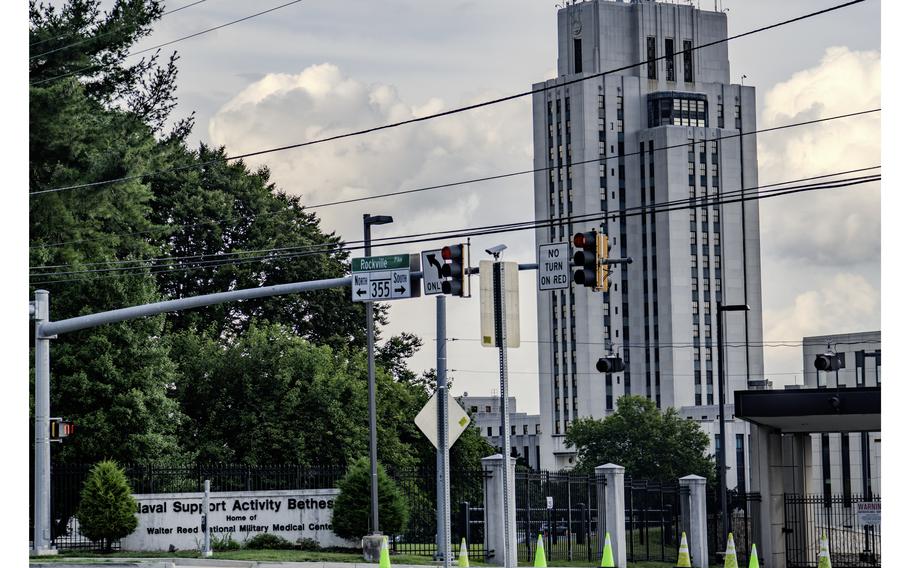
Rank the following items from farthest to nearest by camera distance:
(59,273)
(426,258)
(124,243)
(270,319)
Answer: (270,319)
(124,243)
(59,273)
(426,258)

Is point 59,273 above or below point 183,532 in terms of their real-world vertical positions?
above

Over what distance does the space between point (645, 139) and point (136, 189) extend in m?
120

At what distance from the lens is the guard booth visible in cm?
3494

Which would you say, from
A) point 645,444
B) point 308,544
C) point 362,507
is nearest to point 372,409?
point 362,507

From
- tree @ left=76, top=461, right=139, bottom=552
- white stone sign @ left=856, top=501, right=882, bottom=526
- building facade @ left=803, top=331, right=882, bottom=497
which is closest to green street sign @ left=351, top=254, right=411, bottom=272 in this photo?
tree @ left=76, top=461, right=139, bottom=552

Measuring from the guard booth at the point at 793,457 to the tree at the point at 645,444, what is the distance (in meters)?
52.4

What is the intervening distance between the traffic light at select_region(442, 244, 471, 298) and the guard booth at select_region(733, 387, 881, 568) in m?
14.0

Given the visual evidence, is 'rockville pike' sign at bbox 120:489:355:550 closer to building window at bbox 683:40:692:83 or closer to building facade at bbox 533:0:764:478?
building facade at bbox 533:0:764:478

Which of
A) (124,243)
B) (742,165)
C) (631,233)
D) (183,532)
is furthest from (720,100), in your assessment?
(183,532)

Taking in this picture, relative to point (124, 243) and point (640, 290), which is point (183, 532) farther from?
point (640, 290)

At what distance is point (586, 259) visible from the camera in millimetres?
22109

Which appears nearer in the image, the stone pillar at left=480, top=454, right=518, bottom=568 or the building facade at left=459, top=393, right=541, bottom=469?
the stone pillar at left=480, top=454, right=518, bottom=568

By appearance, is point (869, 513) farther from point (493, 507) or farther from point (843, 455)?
point (843, 455)

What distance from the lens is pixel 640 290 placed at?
156375 mm
